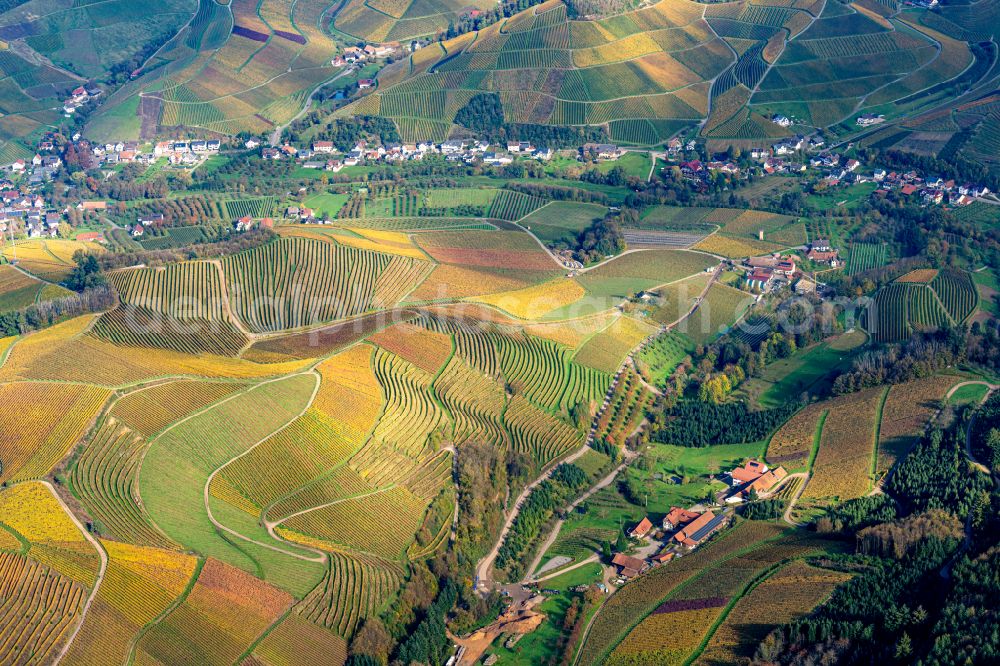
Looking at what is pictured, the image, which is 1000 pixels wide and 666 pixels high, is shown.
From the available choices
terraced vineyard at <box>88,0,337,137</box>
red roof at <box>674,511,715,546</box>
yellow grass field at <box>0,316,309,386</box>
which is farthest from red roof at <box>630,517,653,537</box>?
terraced vineyard at <box>88,0,337,137</box>

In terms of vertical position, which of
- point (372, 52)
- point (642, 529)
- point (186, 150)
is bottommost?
point (642, 529)

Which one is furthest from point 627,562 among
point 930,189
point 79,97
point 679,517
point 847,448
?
point 79,97

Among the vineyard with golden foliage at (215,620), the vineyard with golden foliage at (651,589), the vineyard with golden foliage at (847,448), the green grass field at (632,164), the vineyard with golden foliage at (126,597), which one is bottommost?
the vineyard with golden foliage at (651,589)

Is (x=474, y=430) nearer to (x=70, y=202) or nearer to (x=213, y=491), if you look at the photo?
(x=213, y=491)

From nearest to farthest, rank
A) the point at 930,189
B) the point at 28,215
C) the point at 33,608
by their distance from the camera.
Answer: the point at 33,608 → the point at 930,189 → the point at 28,215

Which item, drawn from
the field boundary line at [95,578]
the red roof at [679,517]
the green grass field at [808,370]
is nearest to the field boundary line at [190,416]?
the field boundary line at [95,578]

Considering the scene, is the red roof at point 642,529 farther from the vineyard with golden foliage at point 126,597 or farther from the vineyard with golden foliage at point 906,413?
the vineyard with golden foliage at point 126,597

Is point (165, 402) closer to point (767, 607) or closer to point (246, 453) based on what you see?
Result: point (246, 453)

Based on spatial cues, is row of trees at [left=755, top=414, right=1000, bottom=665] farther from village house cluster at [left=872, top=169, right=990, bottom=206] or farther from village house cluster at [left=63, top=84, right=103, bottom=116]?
village house cluster at [left=63, top=84, right=103, bottom=116]
